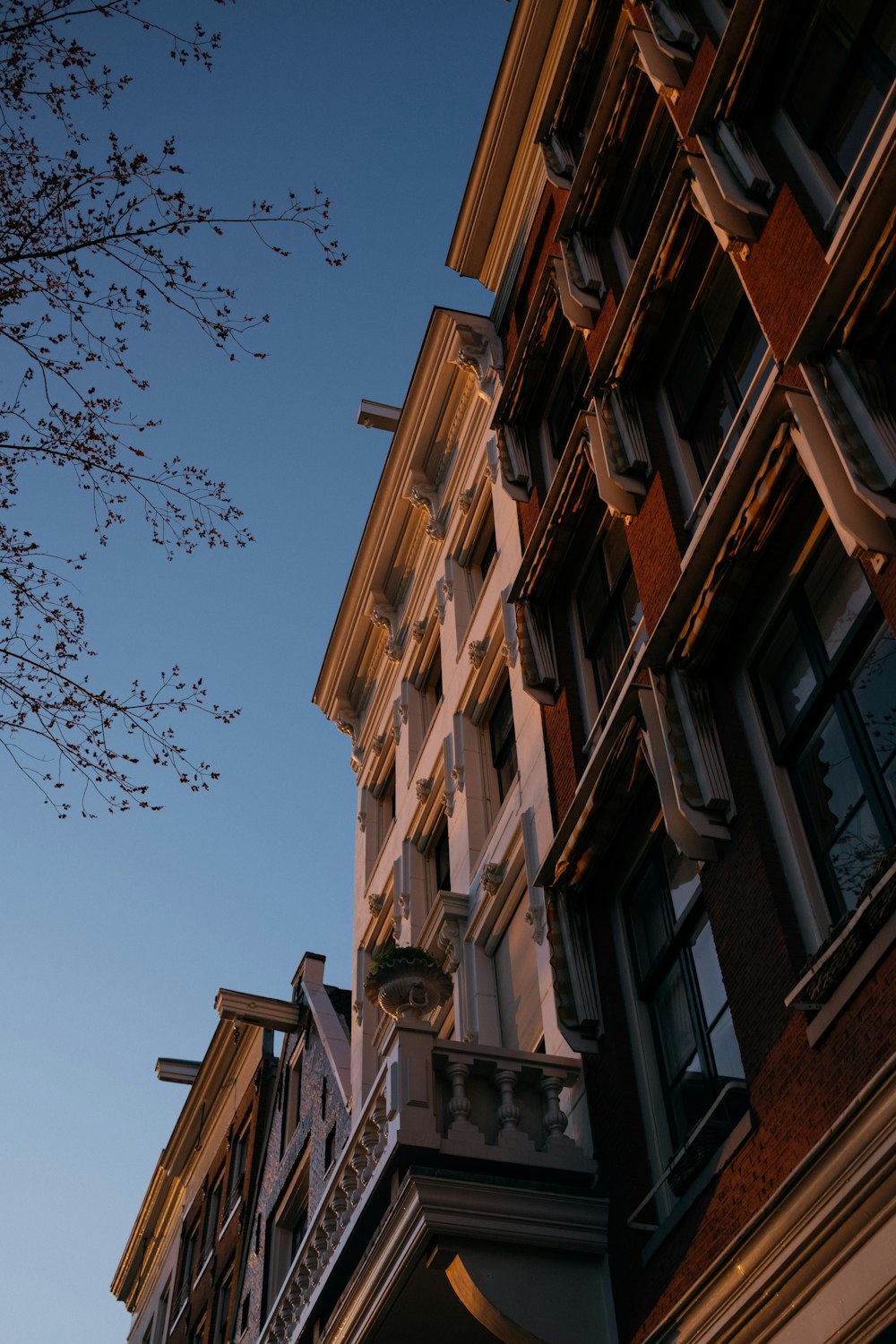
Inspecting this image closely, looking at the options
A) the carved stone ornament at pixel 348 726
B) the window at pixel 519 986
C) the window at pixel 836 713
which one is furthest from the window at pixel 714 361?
the carved stone ornament at pixel 348 726

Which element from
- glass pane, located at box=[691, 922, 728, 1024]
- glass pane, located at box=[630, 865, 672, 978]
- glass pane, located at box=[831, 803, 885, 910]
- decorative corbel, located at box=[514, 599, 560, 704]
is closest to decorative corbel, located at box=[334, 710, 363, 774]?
decorative corbel, located at box=[514, 599, 560, 704]

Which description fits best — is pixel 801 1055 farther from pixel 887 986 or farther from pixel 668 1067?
pixel 668 1067

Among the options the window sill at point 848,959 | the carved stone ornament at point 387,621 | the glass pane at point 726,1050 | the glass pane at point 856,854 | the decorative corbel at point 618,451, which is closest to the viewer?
the window sill at point 848,959

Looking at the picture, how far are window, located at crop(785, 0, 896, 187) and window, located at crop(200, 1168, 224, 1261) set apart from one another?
107ft

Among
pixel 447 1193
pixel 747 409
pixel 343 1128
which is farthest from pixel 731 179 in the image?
pixel 343 1128

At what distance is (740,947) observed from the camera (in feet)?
35.0

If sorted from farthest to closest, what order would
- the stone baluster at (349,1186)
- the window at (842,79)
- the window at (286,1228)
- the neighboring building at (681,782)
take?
1. the window at (286,1228)
2. the stone baluster at (349,1186)
3. the window at (842,79)
4. the neighboring building at (681,782)

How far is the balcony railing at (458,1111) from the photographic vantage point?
12203 mm

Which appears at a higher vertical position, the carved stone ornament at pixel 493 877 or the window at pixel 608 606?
the window at pixel 608 606

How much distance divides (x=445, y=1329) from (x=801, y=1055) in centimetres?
525

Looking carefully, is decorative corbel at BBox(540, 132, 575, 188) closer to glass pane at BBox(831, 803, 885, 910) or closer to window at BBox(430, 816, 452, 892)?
window at BBox(430, 816, 452, 892)

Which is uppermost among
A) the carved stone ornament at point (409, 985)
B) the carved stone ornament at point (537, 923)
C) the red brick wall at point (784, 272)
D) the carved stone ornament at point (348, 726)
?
the carved stone ornament at point (348, 726)

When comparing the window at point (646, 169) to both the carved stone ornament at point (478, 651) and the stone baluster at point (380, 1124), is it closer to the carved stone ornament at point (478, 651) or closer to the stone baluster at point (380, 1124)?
the carved stone ornament at point (478, 651)

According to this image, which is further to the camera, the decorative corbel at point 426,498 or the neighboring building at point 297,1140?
the decorative corbel at point 426,498
